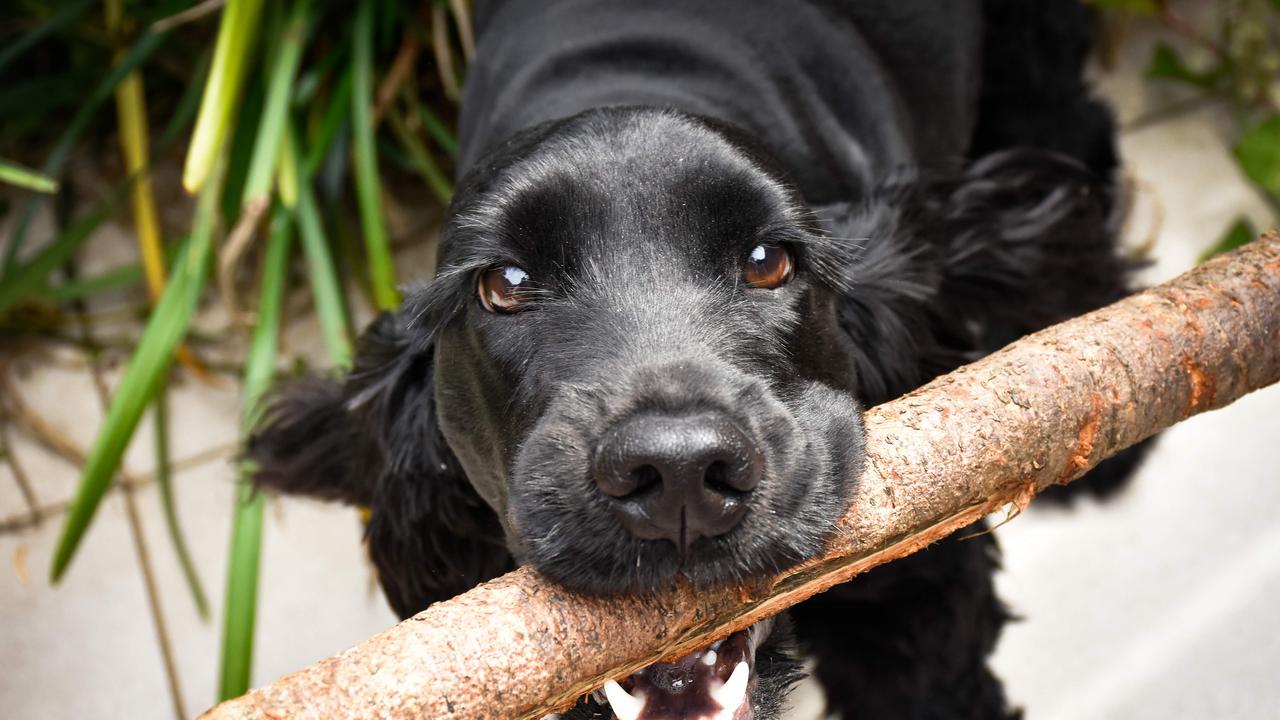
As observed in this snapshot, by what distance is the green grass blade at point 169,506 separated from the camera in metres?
2.69

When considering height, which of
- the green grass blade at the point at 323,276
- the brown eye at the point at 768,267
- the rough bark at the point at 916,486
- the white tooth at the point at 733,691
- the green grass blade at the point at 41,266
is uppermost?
the green grass blade at the point at 41,266

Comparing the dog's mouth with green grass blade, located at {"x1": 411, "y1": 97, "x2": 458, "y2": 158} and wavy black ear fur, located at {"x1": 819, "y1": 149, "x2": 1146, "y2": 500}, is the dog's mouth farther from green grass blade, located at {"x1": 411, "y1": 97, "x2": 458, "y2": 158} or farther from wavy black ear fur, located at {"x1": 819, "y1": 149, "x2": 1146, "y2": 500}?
green grass blade, located at {"x1": 411, "y1": 97, "x2": 458, "y2": 158}

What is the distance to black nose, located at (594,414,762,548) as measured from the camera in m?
1.15

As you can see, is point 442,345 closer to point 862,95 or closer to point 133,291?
point 862,95

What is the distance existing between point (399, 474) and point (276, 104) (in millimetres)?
1171

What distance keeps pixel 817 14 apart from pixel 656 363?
1.25 metres

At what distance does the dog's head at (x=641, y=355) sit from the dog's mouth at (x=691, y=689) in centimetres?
19

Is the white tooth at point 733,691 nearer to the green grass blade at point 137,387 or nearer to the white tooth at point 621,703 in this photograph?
the white tooth at point 621,703

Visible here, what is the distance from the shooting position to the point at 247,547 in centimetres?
227

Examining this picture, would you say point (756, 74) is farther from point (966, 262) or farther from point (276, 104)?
point (276, 104)

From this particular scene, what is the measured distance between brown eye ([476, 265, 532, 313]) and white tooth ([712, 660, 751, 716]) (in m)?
0.52

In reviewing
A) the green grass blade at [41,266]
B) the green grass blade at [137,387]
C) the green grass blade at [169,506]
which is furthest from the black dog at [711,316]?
the green grass blade at [41,266]

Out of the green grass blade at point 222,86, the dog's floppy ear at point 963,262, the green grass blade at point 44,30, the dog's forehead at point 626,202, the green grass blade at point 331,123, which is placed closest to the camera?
the dog's forehead at point 626,202

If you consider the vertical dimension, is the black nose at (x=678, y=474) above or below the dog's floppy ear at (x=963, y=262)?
below
